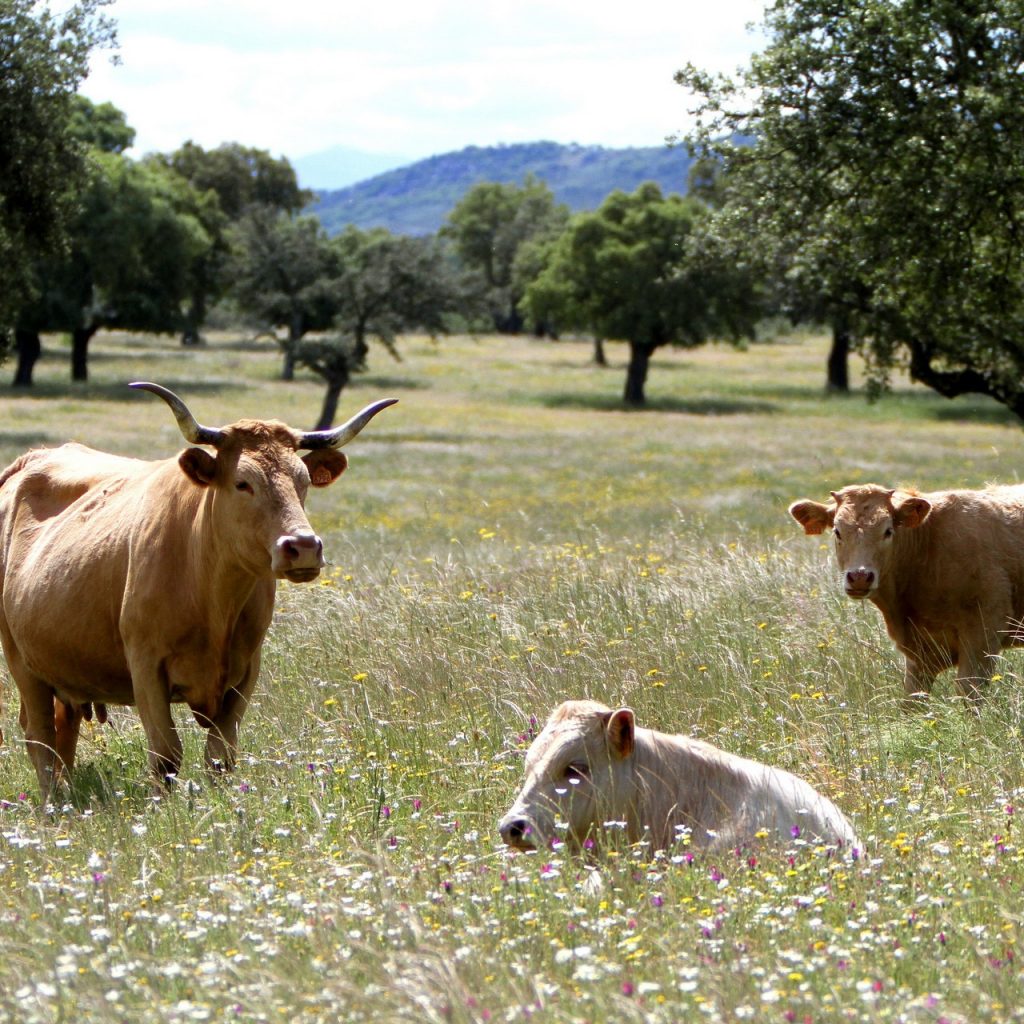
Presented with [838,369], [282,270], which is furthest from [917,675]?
[838,369]

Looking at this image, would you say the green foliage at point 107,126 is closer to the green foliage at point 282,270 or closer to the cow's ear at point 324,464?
the green foliage at point 282,270

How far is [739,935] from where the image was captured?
474 cm

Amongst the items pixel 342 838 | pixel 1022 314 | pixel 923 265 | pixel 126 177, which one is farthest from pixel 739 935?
pixel 126 177

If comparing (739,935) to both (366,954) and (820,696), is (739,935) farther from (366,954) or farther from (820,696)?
(820,696)

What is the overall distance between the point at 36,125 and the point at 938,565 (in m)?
24.3

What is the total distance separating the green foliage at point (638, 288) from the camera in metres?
62.5

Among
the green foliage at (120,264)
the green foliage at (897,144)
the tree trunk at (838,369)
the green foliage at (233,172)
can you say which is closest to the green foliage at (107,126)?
the green foliage at (120,264)

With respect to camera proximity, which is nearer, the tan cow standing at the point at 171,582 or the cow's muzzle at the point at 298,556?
the cow's muzzle at the point at 298,556

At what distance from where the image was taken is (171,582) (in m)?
7.94

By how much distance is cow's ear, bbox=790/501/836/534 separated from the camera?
963 cm

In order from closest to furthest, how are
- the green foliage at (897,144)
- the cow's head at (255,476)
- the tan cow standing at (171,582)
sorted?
the cow's head at (255,476) → the tan cow standing at (171,582) → the green foliage at (897,144)

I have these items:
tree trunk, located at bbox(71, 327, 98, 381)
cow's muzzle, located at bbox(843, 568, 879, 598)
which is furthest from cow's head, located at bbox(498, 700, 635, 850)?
tree trunk, located at bbox(71, 327, 98, 381)

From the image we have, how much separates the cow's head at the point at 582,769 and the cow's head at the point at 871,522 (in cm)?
336

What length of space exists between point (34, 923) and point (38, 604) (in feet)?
13.4
